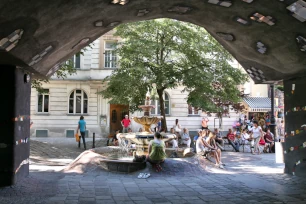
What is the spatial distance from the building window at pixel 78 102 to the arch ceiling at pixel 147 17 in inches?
708

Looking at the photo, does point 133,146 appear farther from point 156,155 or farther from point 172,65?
point 156,155

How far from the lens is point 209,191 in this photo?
25.5 ft

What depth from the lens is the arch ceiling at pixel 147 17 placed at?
19.8 ft

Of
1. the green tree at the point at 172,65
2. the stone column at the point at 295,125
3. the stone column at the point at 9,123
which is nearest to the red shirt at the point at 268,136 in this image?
the green tree at the point at 172,65

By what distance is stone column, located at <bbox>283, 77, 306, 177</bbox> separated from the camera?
9.81 meters

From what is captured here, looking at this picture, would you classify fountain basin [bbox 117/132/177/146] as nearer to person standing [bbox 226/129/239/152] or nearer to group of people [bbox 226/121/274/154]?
group of people [bbox 226/121/274/154]

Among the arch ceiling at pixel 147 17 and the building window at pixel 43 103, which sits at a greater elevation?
the arch ceiling at pixel 147 17

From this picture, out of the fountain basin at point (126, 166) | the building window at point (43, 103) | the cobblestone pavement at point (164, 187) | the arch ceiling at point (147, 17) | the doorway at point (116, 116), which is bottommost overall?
the cobblestone pavement at point (164, 187)

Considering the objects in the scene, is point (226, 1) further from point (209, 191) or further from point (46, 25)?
point (209, 191)

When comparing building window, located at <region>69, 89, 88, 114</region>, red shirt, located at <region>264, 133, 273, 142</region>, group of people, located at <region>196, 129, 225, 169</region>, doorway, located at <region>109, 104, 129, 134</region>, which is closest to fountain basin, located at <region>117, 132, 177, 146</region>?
group of people, located at <region>196, 129, 225, 169</region>

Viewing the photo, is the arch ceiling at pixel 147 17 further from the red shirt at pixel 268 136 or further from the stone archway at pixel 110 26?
the red shirt at pixel 268 136

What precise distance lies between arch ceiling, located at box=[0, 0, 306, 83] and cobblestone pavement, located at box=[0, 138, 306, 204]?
2.94m

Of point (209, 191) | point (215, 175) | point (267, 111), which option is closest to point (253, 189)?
point (209, 191)

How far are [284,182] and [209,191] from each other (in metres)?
2.63
